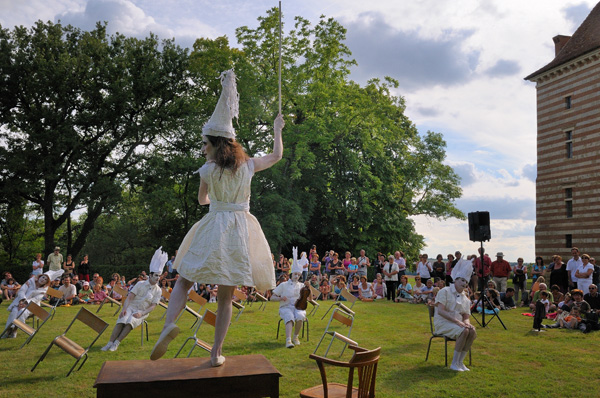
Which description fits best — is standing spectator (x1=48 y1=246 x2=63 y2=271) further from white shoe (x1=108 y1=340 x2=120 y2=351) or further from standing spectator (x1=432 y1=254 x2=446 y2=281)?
standing spectator (x1=432 y1=254 x2=446 y2=281)

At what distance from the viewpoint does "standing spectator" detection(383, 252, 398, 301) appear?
67.9 ft

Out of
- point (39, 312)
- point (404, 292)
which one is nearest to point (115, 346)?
point (39, 312)

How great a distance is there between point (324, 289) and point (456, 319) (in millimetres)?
11351

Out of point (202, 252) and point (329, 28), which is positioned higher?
point (329, 28)

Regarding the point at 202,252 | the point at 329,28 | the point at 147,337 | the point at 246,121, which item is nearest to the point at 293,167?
the point at 246,121

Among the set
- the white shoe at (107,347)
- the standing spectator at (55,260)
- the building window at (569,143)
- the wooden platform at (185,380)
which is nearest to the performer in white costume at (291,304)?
the white shoe at (107,347)

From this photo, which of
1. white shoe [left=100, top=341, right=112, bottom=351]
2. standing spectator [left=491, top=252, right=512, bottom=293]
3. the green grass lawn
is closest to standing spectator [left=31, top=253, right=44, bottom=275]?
the green grass lawn

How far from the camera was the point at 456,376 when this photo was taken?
854 cm

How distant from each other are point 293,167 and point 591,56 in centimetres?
2081

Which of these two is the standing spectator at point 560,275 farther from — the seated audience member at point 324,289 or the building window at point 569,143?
the building window at point 569,143

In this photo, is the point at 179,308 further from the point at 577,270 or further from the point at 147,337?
the point at 577,270

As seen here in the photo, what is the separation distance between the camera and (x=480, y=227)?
13539 millimetres

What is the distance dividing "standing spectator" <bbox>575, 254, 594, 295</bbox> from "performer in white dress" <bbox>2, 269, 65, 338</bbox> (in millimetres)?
14582

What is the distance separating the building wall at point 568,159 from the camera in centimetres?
3250
